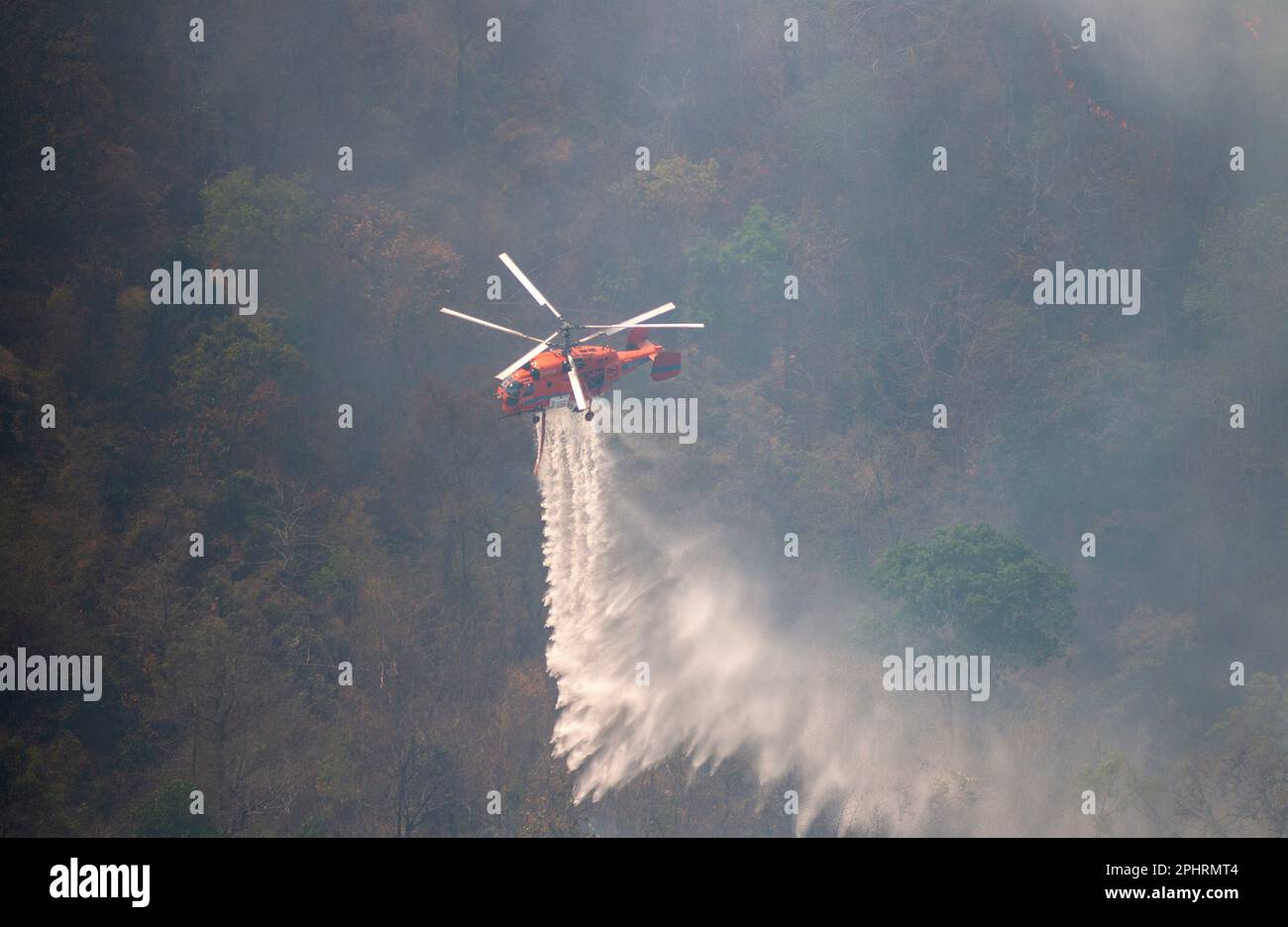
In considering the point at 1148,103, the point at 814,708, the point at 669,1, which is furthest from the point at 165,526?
the point at 1148,103

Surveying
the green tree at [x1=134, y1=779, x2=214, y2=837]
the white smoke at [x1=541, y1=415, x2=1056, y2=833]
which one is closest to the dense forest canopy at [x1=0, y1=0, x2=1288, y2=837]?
the green tree at [x1=134, y1=779, x2=214, y2=837]

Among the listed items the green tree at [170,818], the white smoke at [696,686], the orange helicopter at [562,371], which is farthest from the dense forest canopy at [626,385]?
the orange helicopter at [562,371]

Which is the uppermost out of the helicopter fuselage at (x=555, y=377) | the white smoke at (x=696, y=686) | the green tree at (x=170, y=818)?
the helicopter fuselage at (x=555, y=377)

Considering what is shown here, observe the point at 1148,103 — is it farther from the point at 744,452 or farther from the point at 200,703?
the point at 200,703

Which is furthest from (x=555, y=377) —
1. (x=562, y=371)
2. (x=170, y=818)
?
(x=170, y=818)

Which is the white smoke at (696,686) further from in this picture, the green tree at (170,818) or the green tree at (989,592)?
the green tree at (170,818)

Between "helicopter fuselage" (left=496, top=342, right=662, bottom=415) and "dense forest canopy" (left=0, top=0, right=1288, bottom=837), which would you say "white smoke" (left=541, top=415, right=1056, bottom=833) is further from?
"helicopter fuselage" (left=496, top=342, right=662, bottom=415)
